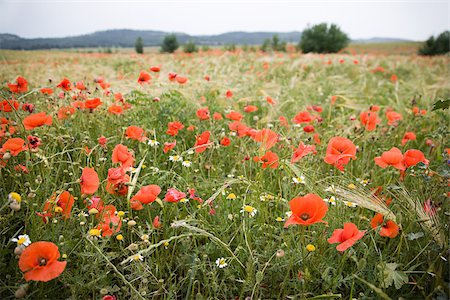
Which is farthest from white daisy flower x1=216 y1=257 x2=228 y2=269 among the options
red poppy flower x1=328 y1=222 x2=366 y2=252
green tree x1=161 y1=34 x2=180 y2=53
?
green tree x1=161 y1=34 x2=180 y2=53

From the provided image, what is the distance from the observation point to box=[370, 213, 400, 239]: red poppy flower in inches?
57.7

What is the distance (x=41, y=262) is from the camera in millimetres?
1149

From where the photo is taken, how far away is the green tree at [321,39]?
26.4 meters

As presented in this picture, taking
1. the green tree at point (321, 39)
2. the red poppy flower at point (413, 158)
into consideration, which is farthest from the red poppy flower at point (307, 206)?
the green tree at point (321, 39)

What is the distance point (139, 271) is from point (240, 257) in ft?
1.57

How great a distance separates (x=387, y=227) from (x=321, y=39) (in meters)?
27.8

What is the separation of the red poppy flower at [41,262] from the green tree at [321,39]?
1072 inches

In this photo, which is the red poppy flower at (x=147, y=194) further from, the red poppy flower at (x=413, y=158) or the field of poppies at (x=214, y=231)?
the red poppy flower at (x=413, y=158)

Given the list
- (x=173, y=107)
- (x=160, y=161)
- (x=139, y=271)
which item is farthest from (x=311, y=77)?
(x=139, y=271)

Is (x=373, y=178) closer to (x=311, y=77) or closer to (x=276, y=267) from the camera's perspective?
(x=276, y=267)

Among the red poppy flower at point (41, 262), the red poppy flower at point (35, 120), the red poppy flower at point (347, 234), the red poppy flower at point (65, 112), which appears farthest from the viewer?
the red poppy flower at point (65, 112)

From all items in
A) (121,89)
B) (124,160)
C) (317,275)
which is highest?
(121,89)

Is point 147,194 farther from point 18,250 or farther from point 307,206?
point 307,206

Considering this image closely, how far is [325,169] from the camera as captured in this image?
8.09 feet
